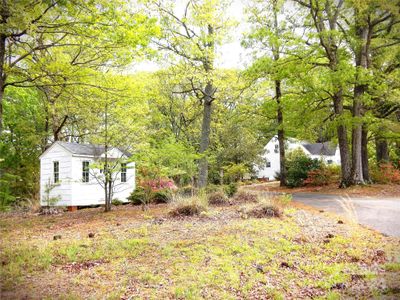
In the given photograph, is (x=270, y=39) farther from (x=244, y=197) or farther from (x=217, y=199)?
(x=217, y=199)

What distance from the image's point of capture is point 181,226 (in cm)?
673

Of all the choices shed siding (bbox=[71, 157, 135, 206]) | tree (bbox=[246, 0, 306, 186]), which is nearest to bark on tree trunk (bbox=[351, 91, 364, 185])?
tree (bbox=[246, 0, 306, 186])

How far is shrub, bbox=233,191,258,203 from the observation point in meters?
9.95

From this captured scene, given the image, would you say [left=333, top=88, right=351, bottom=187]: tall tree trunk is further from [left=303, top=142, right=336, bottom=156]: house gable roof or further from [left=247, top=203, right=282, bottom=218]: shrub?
[left=303, top=142, right=336, bottom=156]: house gable roof

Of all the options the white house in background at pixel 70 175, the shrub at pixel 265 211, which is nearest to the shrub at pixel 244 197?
the shrub at pixel 265 211

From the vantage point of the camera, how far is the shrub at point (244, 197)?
995 cm

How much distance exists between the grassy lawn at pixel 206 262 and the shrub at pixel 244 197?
3.02m

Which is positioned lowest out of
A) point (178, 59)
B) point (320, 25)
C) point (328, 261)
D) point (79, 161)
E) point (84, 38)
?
point (328, 261)

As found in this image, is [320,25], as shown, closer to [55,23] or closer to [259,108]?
[259,108]

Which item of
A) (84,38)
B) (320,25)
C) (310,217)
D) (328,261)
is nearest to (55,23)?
(84,38)

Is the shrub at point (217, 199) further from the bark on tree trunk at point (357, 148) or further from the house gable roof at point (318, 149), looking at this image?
Answer: the house gable roof at point (318, 149)

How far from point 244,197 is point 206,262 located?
20.4ft

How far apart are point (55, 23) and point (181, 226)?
180 inches

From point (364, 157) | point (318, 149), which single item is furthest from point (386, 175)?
point (318, 149)
